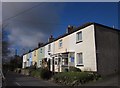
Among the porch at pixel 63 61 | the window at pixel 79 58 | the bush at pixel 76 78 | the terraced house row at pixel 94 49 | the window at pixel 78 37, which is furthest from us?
the porch at pixel 63 61

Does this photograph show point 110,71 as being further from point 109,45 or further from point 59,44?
point 59,44

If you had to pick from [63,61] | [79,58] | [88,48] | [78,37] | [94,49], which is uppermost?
[78,37]

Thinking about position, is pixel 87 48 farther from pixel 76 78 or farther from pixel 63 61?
pixel 63 61

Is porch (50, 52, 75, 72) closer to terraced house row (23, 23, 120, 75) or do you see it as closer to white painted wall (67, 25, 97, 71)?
terraced house row (23, 23, 120, 75)

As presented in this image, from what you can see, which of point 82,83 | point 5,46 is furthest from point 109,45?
point 5,46

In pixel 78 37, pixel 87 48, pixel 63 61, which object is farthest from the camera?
pixel 63 61

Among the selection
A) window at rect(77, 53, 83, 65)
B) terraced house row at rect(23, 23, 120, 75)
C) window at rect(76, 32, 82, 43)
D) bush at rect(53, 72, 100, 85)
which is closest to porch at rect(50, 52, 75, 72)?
terraced house row at rect(23, 23, 120, 75)

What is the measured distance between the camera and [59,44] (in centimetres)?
2894

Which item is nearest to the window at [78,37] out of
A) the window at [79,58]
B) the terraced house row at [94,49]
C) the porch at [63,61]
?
the terraced house row at [94,49]

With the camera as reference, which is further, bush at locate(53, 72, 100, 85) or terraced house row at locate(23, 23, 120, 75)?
terraced house row at locate(23, 23, 120, 75)

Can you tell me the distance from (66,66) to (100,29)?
7.63m

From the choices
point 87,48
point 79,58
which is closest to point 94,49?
point 87,48

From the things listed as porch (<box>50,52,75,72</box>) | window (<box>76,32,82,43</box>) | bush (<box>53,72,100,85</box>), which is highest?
window (<box>76,32,82,43</box>)

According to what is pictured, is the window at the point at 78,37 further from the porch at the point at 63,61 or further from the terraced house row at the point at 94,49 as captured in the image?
the porch at the point at 63,61
